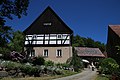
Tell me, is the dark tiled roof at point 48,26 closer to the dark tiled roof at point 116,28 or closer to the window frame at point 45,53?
the window frame at point 45,53

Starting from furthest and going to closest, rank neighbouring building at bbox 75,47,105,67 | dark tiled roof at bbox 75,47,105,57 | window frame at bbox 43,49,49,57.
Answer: dark tiled roof at bbox 75,47,105,57, neighbouring building at bbox 75,47,105,67, window frame at bbox 43,49,49,57

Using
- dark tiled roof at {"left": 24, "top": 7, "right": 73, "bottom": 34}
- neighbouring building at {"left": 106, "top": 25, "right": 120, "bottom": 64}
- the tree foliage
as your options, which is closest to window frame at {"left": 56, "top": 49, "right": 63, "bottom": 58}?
dark tiled roof at {"left": 24, "top": 7, "right": 73, "bottom": 34}

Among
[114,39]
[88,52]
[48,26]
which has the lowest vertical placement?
[88,52]

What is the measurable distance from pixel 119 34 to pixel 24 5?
49.8 ft

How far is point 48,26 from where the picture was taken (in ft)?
153

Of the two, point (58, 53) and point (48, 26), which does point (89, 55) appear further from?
point (48, 26)

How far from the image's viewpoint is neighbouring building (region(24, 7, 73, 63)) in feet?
148

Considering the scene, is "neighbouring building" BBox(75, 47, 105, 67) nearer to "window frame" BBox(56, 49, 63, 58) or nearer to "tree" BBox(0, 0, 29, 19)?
"window frame" BBox(56, 49, 63, 58)

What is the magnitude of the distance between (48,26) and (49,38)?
243 centimetres

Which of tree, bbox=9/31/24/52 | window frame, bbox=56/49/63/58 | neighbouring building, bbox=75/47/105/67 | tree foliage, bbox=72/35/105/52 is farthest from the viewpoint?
tree foliage, bbox=72/35/105/52

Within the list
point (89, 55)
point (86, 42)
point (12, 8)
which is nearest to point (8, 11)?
point (12, 8)

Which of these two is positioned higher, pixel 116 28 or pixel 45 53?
pixel 116 28

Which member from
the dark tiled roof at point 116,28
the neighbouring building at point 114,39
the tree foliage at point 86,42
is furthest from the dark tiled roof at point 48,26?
the tree foliage at point 86,42

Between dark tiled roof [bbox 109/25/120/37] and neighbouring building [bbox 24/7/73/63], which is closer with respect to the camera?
dark tiled roof [bbox 109/25/120/37]
